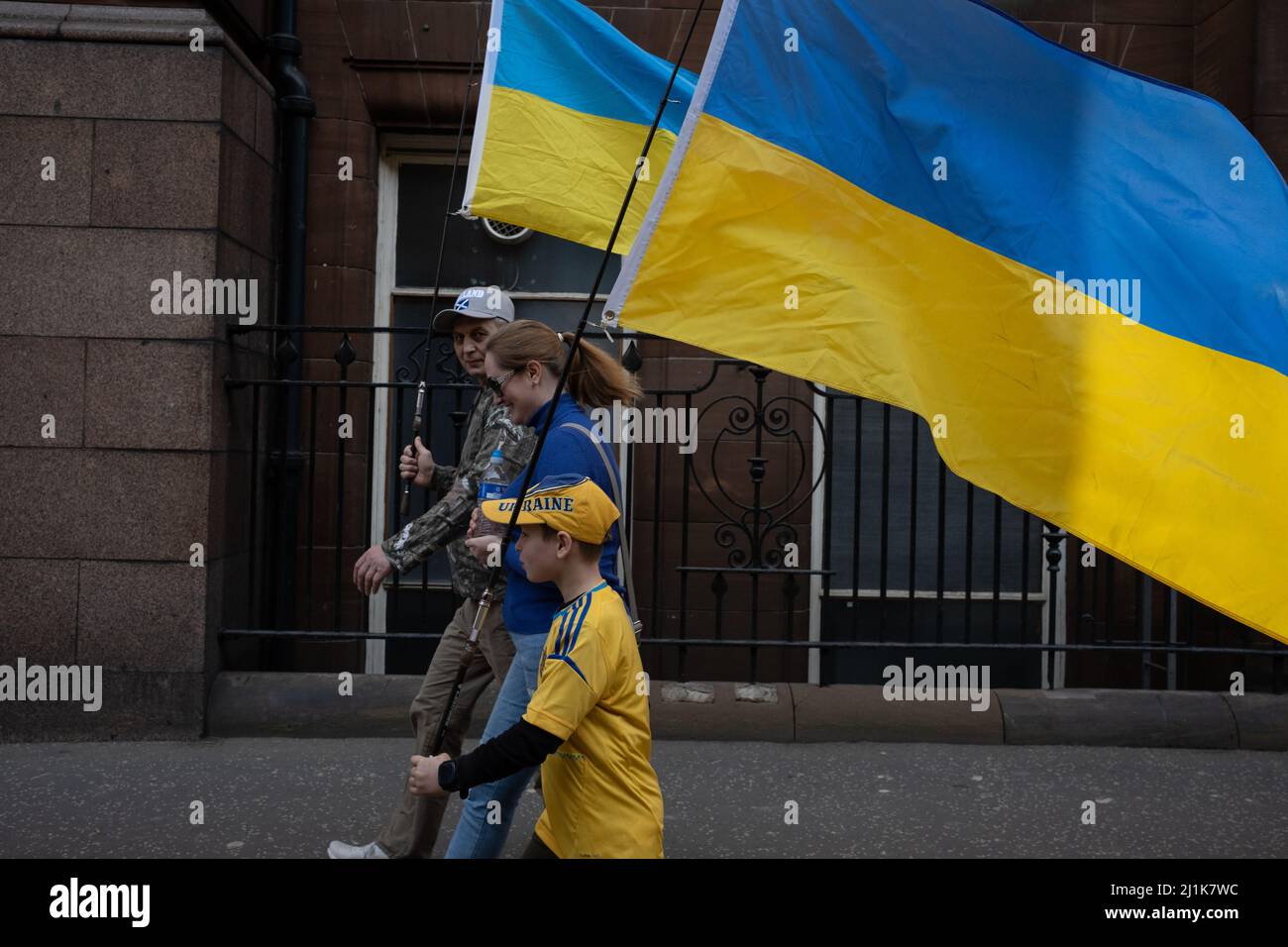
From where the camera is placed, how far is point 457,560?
427 centimetres

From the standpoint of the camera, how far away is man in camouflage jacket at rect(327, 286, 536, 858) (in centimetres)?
404

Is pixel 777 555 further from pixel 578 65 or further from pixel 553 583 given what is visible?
pixel 553 583

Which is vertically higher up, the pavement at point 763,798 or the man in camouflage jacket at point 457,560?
the man in camouflage jacket at point 457,560

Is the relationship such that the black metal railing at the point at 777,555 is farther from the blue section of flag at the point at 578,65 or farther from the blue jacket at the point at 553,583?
the blue jacket at the point at 553,583

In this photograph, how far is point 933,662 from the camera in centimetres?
776

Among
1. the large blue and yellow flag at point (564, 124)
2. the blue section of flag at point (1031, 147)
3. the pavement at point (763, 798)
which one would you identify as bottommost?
the pavement at point (763, 798)

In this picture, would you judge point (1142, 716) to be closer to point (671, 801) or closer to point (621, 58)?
point (671, 801)

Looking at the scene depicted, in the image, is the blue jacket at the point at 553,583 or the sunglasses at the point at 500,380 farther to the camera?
the sunglasses at the point at 500,380

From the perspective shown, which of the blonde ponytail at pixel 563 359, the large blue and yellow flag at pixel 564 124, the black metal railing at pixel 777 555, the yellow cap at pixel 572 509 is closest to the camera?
the yellow cap at pixel 572 509

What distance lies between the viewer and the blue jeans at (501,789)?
11.6 ft

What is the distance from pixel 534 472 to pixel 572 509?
39cm

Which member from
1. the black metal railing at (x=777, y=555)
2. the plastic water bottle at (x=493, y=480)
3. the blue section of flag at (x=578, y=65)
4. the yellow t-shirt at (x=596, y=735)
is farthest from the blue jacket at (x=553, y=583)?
the black metal railing at (x=777, y=555)

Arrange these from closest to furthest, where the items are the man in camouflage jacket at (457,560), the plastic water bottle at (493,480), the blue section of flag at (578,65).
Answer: the plastic water bottle at (493,480), the man in camouflage jacket at (457,560), the blue section of flag at (578,65)
